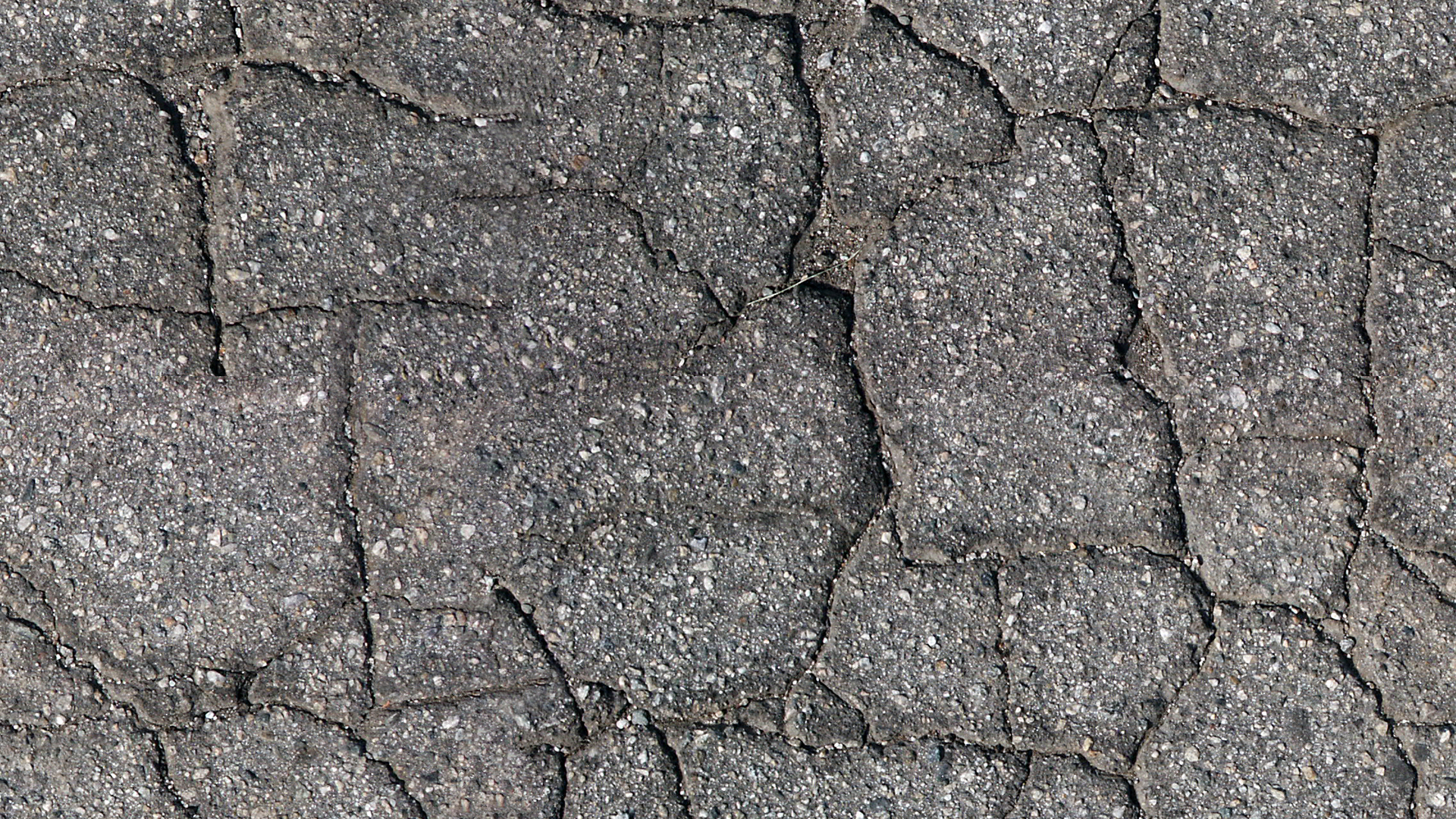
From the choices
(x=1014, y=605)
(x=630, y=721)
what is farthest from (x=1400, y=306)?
(x=630, y=721)

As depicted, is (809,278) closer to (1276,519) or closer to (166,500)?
A: (1276,519)

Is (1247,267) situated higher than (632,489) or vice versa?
(1247,267)

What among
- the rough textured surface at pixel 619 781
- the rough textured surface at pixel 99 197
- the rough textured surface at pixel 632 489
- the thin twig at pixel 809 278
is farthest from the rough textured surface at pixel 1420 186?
the rough textured surface at pixel 99 197

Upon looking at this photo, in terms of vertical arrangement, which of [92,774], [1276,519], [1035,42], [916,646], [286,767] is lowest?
[92,774]

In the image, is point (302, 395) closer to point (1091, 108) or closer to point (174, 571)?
point (174, 571)

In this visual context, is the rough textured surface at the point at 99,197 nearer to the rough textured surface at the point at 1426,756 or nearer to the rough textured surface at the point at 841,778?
the rough textured surface at the point at 841,778

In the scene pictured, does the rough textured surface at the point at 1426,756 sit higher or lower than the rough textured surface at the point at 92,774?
higher

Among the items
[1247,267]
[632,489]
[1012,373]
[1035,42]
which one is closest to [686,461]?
[632,489]
